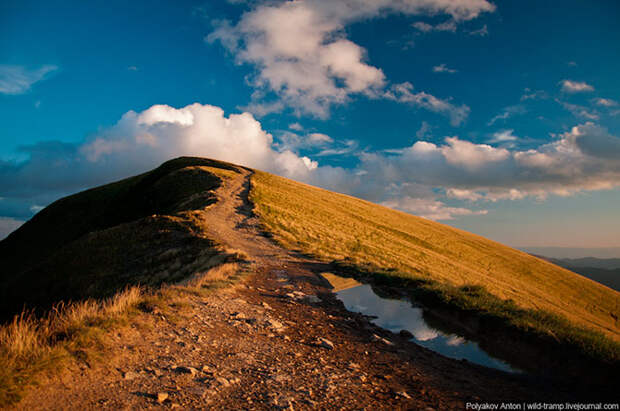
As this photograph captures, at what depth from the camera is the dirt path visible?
4598mm

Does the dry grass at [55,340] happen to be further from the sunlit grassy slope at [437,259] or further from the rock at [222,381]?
the sunlit grassy slope at [437,259]

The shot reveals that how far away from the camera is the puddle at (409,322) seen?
748 cm

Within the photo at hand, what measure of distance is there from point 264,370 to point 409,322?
18.7ft

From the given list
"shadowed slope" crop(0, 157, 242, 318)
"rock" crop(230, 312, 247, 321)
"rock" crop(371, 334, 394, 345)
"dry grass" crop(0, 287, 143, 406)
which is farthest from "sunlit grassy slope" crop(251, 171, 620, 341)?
"dry grass" crop(0, 287, 143, 406)

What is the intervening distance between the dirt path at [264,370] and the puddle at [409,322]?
523 mm

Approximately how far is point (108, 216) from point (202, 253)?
40.6 m

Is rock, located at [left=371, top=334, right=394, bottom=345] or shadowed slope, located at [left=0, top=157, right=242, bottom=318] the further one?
shadowed slope, located at [left=0, top=157, right=242, bottom=318]

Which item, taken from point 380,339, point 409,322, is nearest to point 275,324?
point 380,339

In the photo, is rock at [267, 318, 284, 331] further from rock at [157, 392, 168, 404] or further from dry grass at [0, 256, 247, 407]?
rock at [157, 392, 168, 404]

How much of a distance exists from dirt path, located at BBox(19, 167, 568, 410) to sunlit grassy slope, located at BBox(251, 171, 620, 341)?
823cm

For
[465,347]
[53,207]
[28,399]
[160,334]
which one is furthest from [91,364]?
[53,207]

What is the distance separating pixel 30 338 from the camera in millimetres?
4914

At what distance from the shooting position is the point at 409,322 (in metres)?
9.58

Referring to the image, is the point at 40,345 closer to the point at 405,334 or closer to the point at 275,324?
the point at 275,324
